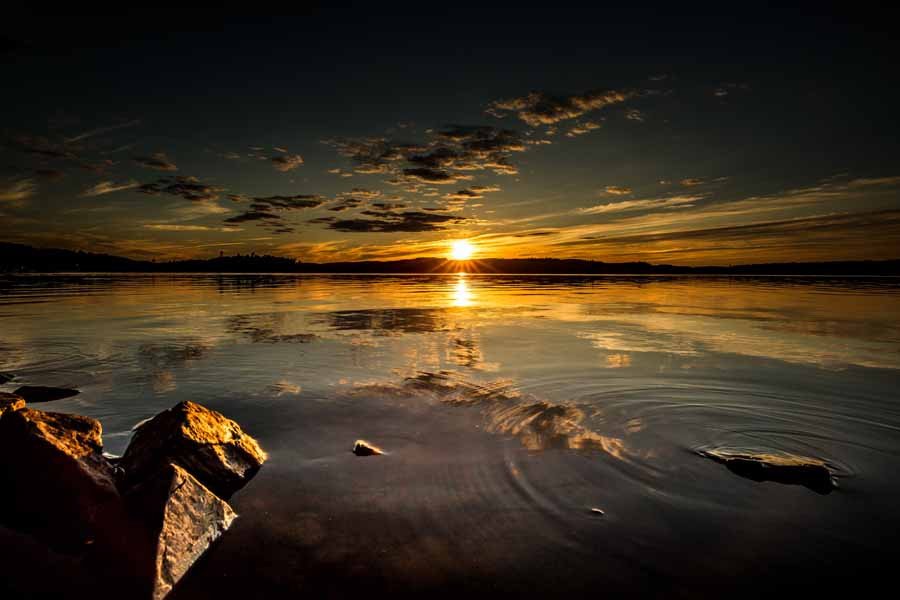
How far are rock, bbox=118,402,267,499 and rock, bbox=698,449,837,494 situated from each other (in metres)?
5.70

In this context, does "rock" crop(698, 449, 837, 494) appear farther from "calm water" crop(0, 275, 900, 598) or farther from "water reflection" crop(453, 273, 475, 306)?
"water reflection" crop(453, 273, 475, 306)

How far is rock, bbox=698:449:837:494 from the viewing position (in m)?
5.13

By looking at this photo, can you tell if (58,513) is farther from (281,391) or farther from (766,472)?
(766,472)

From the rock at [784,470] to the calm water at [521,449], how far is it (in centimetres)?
15

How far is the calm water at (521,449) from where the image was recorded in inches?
146

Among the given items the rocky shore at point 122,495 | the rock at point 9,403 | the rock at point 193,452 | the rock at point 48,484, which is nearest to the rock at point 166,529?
the rocky shore at point 122,495

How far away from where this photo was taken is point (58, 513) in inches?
156

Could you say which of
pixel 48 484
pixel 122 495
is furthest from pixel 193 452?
pixel 48 484

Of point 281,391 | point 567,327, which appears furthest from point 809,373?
point 281,391

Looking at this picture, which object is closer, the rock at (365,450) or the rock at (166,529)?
the rock at (166,529)

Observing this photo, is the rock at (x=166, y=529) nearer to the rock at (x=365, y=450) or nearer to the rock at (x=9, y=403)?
the rock at (x=365, y=450)

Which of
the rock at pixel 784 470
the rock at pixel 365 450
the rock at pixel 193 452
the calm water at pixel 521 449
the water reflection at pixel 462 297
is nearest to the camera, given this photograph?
the calm water at pixel 521 449

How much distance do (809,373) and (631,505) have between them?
8.32 m

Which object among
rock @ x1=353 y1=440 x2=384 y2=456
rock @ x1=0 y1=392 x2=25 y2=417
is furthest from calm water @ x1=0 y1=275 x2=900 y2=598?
rock @ x1=0 y1=392 x2=25 y2=417
